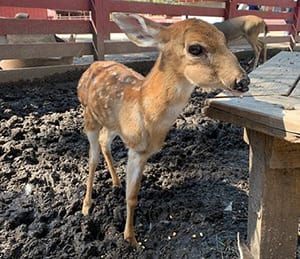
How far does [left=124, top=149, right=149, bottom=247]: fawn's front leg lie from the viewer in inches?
93.3

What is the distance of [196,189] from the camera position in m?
2.89

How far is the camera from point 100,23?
6.71 metres

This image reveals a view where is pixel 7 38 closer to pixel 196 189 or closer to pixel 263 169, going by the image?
pixel 196 189

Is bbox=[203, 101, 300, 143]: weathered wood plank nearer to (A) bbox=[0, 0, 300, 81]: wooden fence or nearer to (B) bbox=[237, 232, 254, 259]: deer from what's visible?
(B) bbox=[237, 232, 254, 259]: deer

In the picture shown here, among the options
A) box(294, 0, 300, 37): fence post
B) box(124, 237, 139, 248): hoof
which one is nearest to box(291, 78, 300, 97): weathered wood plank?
box(124, 237, 139, 248): hoof

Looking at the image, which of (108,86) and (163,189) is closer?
(108,86)

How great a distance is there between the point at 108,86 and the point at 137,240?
93 centimetres

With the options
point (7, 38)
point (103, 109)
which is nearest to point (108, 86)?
point (103, 109)

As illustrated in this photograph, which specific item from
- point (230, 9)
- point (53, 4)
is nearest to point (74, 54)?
point (53, 4)

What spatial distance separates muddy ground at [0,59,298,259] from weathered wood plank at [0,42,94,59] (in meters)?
1.74

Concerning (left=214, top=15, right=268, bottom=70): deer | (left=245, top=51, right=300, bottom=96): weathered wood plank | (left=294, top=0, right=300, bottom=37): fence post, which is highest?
(left=245, top=51, right=300, bottom=96): weathered wood plank

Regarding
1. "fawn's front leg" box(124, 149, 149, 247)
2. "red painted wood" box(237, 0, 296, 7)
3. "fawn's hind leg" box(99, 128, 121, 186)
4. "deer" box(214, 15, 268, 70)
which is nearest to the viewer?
"fawn's front leg" box(124, 149, 149, 247)

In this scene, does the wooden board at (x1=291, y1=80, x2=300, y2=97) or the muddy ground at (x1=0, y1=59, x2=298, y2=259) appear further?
the muddy ground at (x1=0, y1=59, x2=298, y2=259)

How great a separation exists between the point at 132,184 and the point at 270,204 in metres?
0.80
